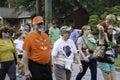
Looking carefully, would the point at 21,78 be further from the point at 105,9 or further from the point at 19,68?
the point at 105,9

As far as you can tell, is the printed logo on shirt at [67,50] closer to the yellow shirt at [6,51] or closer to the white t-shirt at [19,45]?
the yellow shirt at [6,51]

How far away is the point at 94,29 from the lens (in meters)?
30.0

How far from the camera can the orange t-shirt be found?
7.20 metres

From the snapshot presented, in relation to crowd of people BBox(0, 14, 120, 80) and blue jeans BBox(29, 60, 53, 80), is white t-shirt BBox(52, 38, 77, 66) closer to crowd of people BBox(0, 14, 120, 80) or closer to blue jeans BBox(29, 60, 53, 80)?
crowd of people BBox(0, 14, 120, 80)

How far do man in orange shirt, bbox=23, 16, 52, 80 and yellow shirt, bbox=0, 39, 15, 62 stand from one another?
1920 millimetres

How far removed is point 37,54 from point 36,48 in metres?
0.11

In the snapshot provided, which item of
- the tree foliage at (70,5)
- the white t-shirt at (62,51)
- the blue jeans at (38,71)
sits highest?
the tree foliage at (70,5)

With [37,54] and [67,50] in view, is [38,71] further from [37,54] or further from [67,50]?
[67,50]

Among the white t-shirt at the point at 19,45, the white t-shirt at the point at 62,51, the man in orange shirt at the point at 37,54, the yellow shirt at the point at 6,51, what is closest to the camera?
the man in orange shirt at the point at 37,54

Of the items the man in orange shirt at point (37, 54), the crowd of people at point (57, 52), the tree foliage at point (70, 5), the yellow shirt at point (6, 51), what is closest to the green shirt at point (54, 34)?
the crowd of people at point (57, 52)

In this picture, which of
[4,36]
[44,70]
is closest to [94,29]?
[4,36]

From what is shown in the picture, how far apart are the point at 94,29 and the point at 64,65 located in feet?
72.3

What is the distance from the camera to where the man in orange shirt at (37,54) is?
7.20 metres

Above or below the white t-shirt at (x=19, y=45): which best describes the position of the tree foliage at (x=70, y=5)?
above
